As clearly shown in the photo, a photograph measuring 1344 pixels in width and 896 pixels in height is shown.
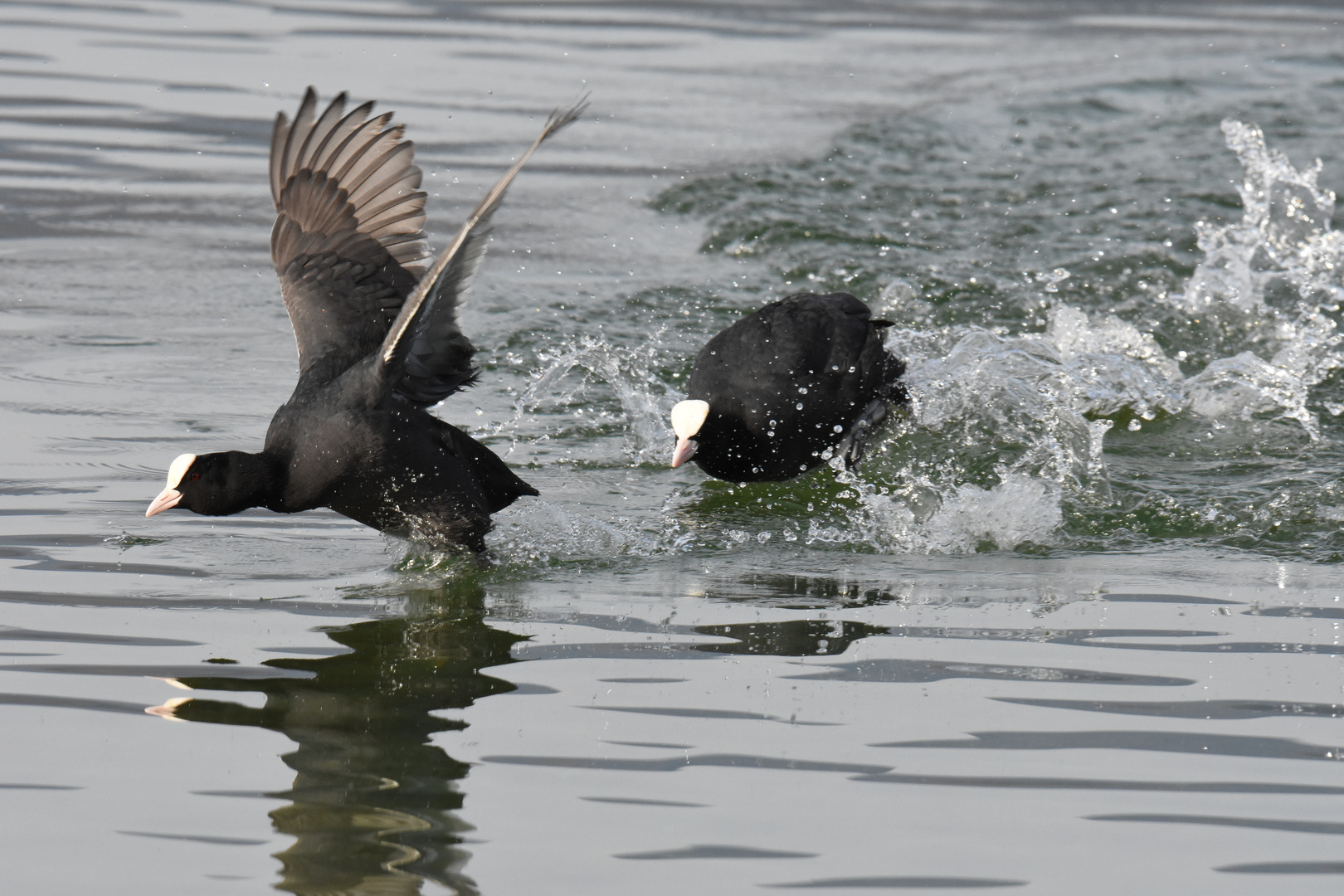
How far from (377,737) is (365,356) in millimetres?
1608

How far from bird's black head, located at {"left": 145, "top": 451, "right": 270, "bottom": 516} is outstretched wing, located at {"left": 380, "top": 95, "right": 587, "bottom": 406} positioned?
1.34ft

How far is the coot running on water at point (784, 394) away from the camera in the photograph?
17.2 ft

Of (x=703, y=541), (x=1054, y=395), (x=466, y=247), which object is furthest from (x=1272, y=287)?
(x=466, y=247)

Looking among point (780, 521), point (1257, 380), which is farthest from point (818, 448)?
point (1257, 380)

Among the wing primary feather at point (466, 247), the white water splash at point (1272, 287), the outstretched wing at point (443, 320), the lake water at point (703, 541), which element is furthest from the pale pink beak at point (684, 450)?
the white water splash at point (1272, 287)

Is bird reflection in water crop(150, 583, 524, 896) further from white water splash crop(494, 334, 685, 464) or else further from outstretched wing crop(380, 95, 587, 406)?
white water splash crop(494, 334, 685, 464)

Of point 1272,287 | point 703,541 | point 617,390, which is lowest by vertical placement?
point 703,541

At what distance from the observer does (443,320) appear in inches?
172

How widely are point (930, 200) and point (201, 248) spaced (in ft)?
12.2

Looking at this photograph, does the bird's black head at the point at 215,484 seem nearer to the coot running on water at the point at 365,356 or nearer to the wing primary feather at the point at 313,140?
the coot running on water at the point at 365,356

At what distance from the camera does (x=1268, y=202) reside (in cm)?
847

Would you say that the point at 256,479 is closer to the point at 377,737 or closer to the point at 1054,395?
the point at 377,737

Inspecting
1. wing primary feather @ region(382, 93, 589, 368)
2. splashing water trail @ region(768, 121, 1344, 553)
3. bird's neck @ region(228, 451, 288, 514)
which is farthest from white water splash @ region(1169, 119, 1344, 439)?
bird's neck @ region(228, 451, 288, 514)

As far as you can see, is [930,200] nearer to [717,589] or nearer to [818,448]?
[818,448]
